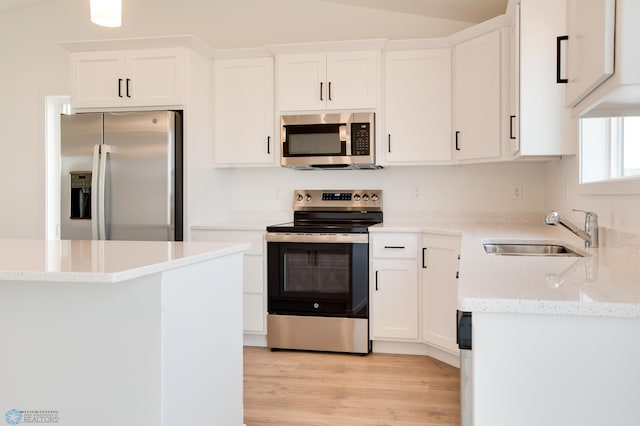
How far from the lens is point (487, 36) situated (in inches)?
142

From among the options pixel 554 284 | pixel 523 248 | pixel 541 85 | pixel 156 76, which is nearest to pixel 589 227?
pixel 523 248

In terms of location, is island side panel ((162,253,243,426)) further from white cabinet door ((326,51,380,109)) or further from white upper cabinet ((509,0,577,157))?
white cabinet door ((326,51,380,109))

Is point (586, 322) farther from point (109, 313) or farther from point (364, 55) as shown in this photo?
point (364, 55)

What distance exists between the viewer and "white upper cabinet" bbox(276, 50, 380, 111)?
3.99m

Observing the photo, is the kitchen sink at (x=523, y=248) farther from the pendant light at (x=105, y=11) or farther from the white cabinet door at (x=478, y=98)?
the pendant light at (x=105, y=11)

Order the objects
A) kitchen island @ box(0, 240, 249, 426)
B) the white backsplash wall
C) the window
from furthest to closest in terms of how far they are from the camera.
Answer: the white backsplash wall
the window
kitchen island @ box(0, 240, 249, 426)

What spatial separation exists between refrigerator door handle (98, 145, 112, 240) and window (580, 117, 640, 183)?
2927mm

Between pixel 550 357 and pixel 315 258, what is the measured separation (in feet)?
9.07

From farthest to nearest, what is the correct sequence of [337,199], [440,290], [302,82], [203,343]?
[337,199] < [302,82] < [440,290] < [203,343]

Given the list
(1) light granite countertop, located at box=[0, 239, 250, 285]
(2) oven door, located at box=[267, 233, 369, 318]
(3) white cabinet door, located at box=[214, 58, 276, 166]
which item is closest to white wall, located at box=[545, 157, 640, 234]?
(2) oven door, located at box=[267, 233, 369, 318]

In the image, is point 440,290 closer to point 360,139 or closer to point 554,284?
point 360,139

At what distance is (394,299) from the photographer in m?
3.78

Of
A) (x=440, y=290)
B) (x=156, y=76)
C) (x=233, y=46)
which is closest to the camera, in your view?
(x=440, y=290)

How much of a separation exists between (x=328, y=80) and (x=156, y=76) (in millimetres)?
1208
